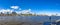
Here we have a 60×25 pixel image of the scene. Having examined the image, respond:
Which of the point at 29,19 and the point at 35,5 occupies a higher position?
the point at 35,5

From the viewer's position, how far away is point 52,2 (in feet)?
7.88

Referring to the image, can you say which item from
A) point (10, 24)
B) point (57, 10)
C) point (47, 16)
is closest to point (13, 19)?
point (10, 24)

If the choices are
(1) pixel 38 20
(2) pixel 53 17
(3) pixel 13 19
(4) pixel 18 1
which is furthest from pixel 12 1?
(2) pixel 53 17

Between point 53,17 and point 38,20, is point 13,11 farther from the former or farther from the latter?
point 53,17

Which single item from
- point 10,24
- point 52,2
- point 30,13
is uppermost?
point 52,2

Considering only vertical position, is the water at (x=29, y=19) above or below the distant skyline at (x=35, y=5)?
below

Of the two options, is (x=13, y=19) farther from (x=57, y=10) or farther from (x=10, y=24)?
(x=57, y=10)

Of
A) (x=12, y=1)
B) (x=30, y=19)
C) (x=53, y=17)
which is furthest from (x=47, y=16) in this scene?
(x=12, y=1)

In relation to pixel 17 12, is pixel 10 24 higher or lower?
lower

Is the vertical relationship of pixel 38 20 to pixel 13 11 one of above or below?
below

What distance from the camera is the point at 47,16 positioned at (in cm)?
242

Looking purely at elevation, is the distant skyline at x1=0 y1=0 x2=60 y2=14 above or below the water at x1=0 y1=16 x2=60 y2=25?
above

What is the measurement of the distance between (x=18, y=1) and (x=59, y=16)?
68cm

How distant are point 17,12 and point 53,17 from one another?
22.5 inches
